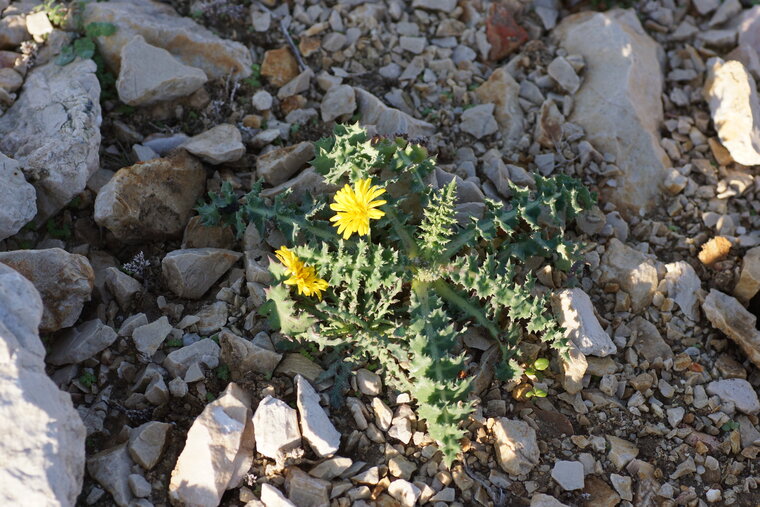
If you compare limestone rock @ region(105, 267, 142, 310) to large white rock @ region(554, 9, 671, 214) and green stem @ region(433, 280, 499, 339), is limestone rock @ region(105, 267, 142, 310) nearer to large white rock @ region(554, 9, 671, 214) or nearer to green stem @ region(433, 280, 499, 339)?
green stem @ region(433, 280, 499, 339)

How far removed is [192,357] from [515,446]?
5.81 feet

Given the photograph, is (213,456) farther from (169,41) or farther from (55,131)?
(169,41)

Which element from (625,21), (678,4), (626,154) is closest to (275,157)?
(626,154)

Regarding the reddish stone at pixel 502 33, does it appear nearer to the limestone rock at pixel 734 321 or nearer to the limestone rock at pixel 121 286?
the limestone rock at pixel 734 321

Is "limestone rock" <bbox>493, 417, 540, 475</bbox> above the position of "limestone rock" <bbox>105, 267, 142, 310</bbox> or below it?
below

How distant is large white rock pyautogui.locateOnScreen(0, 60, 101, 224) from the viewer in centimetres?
438

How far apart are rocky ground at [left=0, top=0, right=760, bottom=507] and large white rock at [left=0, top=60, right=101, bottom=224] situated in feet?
0.06

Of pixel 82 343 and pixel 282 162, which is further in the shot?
pixel 282 162

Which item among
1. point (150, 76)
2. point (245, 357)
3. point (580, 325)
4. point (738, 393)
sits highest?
point (150, 76)

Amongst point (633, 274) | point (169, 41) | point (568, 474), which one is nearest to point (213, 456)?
point (568, 474)

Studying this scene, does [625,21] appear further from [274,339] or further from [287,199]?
[274,339]

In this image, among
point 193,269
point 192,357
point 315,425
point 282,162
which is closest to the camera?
point 315,425

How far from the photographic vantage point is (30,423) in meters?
3.02

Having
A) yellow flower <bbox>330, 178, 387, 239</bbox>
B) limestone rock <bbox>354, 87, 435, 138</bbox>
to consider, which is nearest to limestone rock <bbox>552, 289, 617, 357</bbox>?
yellow flower <bbox>330, 178, 387, 239</bbox>
